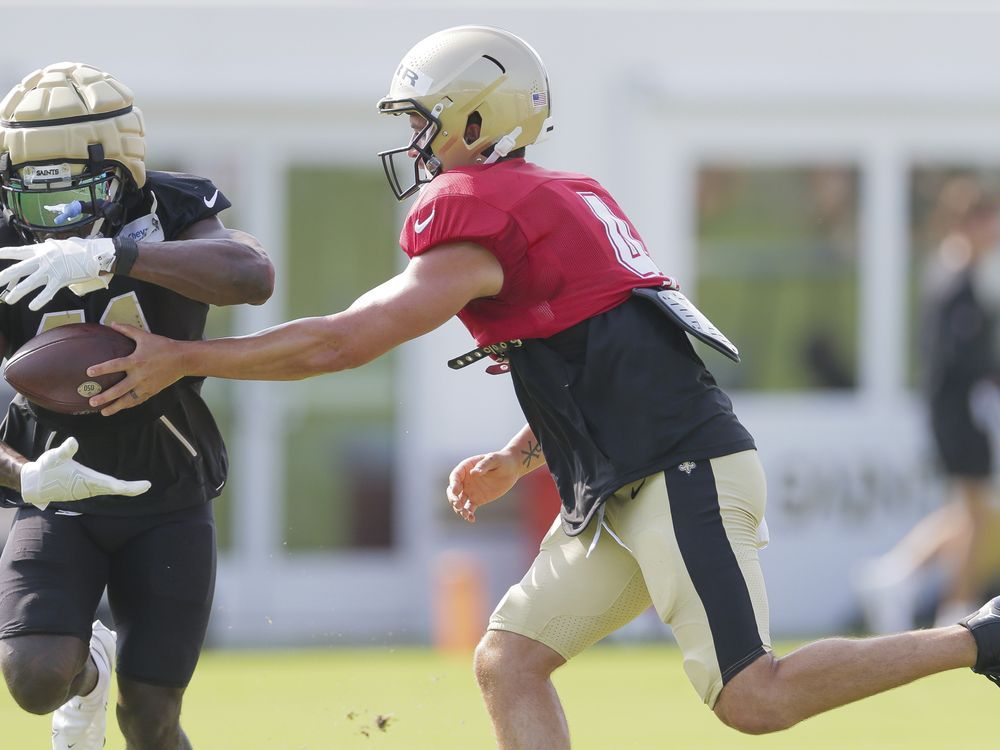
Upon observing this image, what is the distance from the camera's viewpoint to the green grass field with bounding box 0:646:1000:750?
6.41 metres

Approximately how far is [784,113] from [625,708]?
4187 mm

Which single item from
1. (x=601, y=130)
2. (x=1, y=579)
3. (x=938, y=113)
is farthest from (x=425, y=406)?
(x=1, y=579)

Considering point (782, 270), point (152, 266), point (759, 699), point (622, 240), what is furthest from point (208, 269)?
point (782, 270)

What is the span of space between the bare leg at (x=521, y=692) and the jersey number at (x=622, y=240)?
3.28 feet

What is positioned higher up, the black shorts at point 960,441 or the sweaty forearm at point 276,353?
the sweaty forearm at point 276,353

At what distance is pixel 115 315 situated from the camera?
4.46 m

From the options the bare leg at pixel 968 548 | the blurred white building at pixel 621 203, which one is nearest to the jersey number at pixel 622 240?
the bare leg at pixel 968 548

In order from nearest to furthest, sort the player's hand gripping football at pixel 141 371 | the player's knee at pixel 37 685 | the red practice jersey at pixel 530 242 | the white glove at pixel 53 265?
the white glove at pixel 53 265, the player's hand gripping football at pixel 141 371, the red practice jersey at pixel 530 242, the player's knee at pixel 37 685

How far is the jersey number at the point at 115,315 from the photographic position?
444 cm

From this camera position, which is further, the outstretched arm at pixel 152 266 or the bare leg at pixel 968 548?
the bare leg at pixel 968 548

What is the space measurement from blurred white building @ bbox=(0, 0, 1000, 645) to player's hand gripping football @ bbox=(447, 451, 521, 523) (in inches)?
183

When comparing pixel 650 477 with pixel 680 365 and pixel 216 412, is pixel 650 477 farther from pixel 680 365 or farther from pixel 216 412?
pixel 216 412

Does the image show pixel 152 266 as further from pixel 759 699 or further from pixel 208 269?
pixel 759 699

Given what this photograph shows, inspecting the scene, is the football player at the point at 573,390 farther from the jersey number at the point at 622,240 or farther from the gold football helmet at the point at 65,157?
the gold football helmet at the point at 65,157
